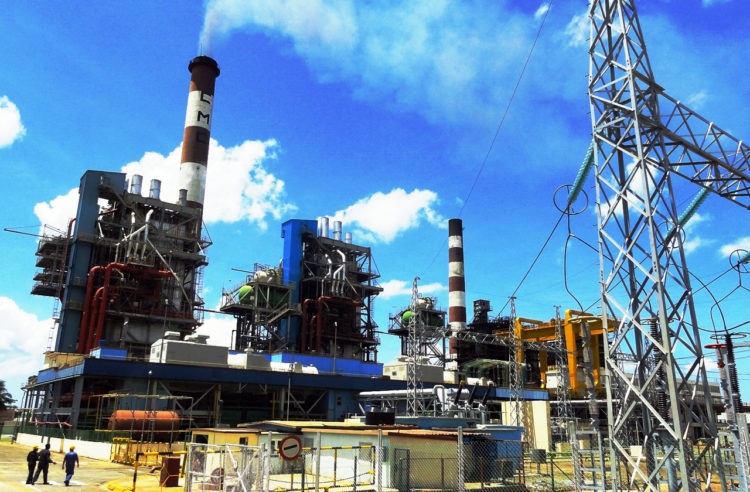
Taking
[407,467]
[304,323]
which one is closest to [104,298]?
[304,323]

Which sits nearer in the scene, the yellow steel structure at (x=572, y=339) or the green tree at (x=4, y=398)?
the yellow steel structure at (x=572, y=339)

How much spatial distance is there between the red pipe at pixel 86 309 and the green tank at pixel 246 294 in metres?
16.0

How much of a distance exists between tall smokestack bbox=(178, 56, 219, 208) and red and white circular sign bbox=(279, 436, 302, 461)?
2083 inches

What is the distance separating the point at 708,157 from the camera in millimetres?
17328

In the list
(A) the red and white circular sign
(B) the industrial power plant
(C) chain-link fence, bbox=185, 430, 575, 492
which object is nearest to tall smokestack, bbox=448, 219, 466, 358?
(B) the industrial power plant

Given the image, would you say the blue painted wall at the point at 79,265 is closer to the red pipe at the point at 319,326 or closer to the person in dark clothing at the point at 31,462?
the red pipe at the point at 319,326

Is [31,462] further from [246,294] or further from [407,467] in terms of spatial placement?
[246,294]

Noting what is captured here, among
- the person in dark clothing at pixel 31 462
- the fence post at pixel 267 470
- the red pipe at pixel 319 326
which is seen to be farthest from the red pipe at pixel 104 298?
the fence post at pixel 267 470

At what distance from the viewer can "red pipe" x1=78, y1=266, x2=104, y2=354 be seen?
168ft

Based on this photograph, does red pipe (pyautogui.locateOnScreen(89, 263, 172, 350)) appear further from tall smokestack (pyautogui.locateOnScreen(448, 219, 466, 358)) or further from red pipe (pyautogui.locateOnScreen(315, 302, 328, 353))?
tall smokestack (pyautogui.locateOnScreen(448, 219, 466, 358))

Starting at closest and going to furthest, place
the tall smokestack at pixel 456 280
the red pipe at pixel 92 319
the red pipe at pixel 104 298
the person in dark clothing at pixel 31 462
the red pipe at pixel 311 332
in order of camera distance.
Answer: the person in dark clothing at pixel 31 462, the red pipe at pixel 104 298, the red pipe at pixel 92 319, the red pipe at pixel 311 332, the tall smokestack at pixel 456 280

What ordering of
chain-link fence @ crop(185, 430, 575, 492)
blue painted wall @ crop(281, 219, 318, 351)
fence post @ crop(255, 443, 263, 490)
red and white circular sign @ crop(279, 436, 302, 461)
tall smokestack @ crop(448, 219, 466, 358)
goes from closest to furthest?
1. fence post @ crop(255, 443, 263, 490)
2. red and white circular sign @ crop(279, 436, 302, 461)
3. chain-link fence @ crop(185, 430, 575, 492)
4. blue painted wall @ crop(281, 219, 318, 351)
5. tall smokestack @ crop(448, 219, 466, 358)

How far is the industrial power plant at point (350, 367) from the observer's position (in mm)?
14141

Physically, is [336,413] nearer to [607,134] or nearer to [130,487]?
[130,487]
